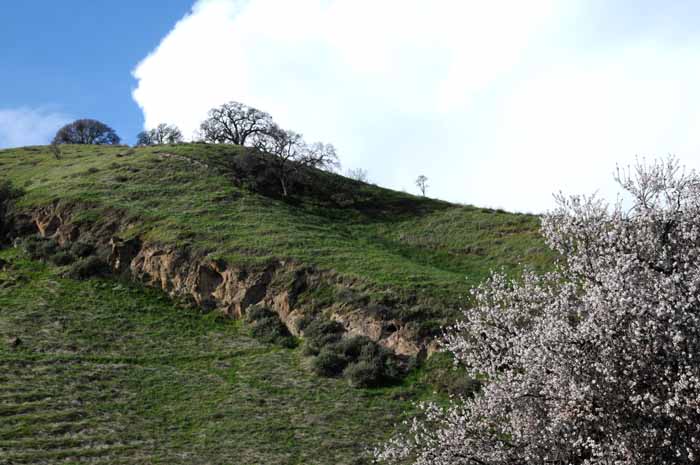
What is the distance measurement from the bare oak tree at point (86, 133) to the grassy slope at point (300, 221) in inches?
1259

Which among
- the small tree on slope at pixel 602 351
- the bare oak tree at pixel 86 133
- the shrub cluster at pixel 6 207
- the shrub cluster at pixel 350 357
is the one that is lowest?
the shrub cluster at pixel 350 357

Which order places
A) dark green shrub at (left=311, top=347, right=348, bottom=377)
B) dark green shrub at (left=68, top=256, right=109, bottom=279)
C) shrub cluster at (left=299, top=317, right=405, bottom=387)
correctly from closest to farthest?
shrub cluster at (left=299, top=317, right=405, bottom=387), dark green shrub at (left=311, top=347, right=348, bottom=377), dark green shrub at (left=68, top=256, right=109, bottom=279)

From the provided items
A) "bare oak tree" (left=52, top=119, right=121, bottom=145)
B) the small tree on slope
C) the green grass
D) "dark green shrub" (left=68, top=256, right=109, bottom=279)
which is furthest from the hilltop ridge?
"bare oak tree" (left=52, top=119, right=121, bottom=145)

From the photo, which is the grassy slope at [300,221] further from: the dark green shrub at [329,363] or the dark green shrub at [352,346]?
the dark green shrub at [329,363]

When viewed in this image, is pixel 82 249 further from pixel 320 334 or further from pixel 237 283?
pixel 320 334

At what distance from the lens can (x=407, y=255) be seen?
46531 mm

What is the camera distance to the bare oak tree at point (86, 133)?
326 ft

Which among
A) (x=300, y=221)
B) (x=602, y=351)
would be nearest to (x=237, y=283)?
(x=300, y=221)

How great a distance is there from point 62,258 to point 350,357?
22.3 metres

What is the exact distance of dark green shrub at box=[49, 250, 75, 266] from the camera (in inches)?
1609

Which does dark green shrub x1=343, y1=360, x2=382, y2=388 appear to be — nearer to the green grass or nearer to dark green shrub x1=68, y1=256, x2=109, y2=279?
the green grass

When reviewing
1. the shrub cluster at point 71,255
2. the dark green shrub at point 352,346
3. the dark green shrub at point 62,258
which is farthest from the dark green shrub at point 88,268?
the dark green shrub at point 352,346

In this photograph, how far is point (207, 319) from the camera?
35.3 m

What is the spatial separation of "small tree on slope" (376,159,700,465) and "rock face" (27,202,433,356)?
1498 cm
